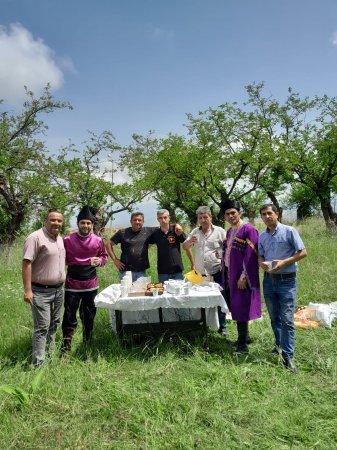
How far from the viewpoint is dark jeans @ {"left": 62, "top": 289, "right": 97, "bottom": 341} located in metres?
4.21

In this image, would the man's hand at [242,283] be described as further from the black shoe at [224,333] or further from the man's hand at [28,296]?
the man's hand at [28,296]

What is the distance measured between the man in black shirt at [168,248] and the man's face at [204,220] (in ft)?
1.19

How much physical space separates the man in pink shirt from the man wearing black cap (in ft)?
1.07

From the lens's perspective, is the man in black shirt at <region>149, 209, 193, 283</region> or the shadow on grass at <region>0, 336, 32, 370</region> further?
the man in black shirt at <region>149, 209, 193, 283</region>

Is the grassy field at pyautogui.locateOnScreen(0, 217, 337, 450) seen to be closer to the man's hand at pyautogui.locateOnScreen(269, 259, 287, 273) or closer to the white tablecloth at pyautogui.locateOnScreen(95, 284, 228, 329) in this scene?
the white tablecloth at pyautogui.locateOnScreen(95, 284, 228, 329)

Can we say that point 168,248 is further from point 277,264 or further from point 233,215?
point 277,264

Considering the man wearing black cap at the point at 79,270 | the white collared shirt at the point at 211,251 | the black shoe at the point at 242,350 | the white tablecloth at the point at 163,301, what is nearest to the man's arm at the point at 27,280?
the man wearing black cap at the point at 79,270

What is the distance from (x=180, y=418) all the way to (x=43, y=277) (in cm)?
206

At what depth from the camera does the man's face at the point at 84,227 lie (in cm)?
420

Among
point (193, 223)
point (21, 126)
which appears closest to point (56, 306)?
point (21, 126)

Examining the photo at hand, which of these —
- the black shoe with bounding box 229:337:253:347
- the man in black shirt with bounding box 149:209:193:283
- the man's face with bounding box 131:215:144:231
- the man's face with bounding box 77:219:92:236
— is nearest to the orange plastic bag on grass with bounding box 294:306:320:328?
the black shoe with bounding box 229:337:253:347

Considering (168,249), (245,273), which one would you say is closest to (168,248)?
(168,249)

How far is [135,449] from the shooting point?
2469 millimetres

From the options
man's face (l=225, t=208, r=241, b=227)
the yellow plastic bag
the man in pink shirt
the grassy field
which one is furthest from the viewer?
the yellow plastic bag
